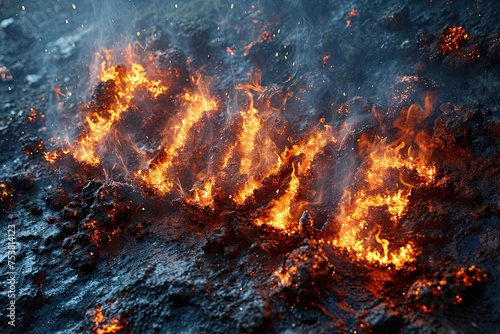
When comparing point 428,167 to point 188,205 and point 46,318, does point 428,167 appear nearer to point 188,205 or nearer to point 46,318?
point 188,205

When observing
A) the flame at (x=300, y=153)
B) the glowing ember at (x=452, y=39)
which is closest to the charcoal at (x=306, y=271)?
the flame at (x=300, y=153)

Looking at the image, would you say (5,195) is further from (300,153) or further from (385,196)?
(385,196)

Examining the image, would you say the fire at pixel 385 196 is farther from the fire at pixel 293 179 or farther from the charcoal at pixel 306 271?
the fire at pixel 293 179

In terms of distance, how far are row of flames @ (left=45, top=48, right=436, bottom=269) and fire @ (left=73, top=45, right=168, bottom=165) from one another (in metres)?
0.04

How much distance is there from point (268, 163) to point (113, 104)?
7.31m

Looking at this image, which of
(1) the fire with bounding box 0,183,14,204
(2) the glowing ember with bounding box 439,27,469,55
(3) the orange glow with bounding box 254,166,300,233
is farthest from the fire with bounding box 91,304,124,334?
(2) the glowing ember with bounding box 439,27,469,55

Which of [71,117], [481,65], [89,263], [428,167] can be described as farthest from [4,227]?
[481,65]

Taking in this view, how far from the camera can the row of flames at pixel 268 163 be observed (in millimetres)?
7625

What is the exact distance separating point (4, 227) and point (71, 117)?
18.8ft

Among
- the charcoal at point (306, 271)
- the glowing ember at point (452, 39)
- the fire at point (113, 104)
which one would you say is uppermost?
the fire at point (113, 104)

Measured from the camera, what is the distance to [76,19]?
18.2 m

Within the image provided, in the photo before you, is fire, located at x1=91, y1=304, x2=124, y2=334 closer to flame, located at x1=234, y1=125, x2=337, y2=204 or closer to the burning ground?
the burning ground

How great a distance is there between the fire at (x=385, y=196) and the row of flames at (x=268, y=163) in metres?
0.02

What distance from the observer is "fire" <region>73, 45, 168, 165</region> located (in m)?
12.5
